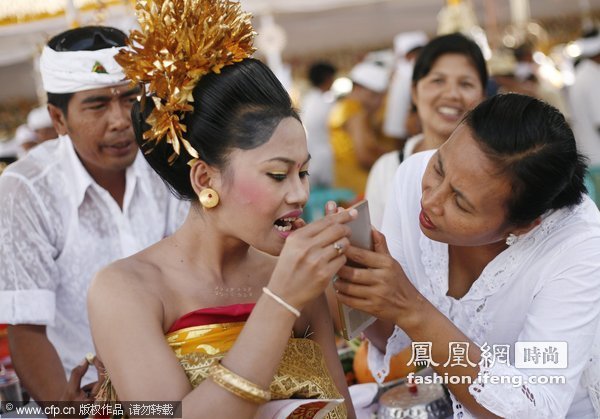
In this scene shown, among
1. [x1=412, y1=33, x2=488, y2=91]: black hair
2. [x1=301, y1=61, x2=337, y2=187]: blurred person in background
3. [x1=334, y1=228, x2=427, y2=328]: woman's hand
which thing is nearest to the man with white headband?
[x1=334, y1=228, x2=427, y2=328]: woman's hand

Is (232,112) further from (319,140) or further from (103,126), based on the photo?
(319,140)

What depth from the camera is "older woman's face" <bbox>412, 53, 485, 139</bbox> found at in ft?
12.3

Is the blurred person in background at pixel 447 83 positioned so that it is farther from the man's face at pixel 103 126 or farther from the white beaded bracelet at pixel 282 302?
the white beaded bracelet at pixel 282 302

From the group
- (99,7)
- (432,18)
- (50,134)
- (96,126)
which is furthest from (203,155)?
(432,18)

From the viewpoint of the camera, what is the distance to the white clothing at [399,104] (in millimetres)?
5305

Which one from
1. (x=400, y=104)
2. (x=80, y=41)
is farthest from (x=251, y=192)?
(x=400, y=104)

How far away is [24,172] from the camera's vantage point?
2.97m

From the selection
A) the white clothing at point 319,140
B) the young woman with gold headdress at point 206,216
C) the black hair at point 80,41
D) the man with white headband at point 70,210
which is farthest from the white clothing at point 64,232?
the white clothing at point 319,140

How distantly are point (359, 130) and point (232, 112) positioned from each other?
393 centimetres

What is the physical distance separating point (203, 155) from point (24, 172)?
1228 millimetres

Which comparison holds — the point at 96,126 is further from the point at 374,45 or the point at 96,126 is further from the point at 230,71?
the point at 374,45

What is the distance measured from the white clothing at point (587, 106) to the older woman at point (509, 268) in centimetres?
433

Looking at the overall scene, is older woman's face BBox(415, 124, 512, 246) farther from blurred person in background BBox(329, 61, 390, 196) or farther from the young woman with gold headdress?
blurred person in background BBox(329, 61, 390, 196)

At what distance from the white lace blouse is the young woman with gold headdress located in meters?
0.50
